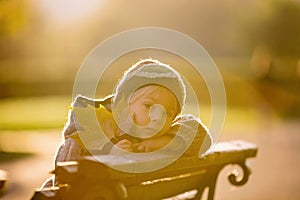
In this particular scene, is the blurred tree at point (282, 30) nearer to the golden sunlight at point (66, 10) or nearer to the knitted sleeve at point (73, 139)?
the golden sunlight at point (66, 10)

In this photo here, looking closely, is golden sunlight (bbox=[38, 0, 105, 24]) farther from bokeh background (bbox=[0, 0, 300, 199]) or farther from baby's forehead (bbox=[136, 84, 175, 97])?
baby's forehead (bbox=[136, 84, 175, 97])

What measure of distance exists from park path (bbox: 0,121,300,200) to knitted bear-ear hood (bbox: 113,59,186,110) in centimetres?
116

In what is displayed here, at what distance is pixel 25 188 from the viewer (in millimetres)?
8109

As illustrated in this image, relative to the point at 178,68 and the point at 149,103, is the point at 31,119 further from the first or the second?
the point at 149,103

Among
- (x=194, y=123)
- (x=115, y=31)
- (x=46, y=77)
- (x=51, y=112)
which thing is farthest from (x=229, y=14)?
(x=194, y=123)

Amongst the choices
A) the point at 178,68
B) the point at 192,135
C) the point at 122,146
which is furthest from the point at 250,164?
the point at 178,68

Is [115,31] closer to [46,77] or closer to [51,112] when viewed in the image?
[46,77]

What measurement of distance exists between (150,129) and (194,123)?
29cm

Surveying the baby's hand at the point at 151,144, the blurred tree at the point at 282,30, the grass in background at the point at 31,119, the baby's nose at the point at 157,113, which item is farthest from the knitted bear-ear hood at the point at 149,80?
the blurred tree at the point at 282,30

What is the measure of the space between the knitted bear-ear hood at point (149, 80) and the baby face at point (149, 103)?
0.11ft

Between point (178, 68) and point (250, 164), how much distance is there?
2269cm

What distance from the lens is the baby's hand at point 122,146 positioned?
3397mm

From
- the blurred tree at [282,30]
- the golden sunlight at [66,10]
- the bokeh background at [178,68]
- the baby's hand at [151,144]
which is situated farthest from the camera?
the golden sunlight at [66,10]

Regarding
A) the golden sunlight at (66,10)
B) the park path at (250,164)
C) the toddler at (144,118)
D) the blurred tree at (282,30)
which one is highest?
the golden sunlight at (66,10)
